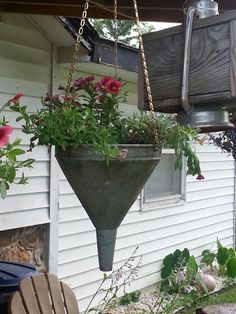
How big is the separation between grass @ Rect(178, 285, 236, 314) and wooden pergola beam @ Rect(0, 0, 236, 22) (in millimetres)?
3308

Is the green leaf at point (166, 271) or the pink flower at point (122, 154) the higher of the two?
the pink flower at point (122, 154)

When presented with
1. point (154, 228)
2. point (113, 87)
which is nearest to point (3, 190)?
point (113, 87)

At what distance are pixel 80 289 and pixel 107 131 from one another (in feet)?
9.68

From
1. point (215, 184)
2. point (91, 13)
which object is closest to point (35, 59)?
point (91, 13)

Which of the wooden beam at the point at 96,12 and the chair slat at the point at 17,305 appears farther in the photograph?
the wooden beam at the point at 96,12

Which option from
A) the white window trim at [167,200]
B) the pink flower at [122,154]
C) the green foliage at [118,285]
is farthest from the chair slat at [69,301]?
the white window trim at [167,200]

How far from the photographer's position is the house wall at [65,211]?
3539mm

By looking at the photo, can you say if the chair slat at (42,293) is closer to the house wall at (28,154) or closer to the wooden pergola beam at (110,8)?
the house wall at (28,154)

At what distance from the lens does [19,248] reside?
360 cm

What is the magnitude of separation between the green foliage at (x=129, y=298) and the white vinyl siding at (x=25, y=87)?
60.9 inches

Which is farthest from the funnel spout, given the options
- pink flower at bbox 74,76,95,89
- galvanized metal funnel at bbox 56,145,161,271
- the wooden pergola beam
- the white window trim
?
the white window trim

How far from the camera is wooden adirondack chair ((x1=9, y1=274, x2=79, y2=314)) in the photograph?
2.39m

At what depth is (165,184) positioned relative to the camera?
5746 millimetres

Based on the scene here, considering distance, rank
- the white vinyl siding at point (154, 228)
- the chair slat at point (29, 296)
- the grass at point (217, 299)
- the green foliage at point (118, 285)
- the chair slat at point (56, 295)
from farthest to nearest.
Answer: the grass at point (217, 299)
the green foliage at point (118, 285)
the white vinyl siding at point (154, 228)
the chair slat at point (56, 295)
the chair slat at point (29, 296)
